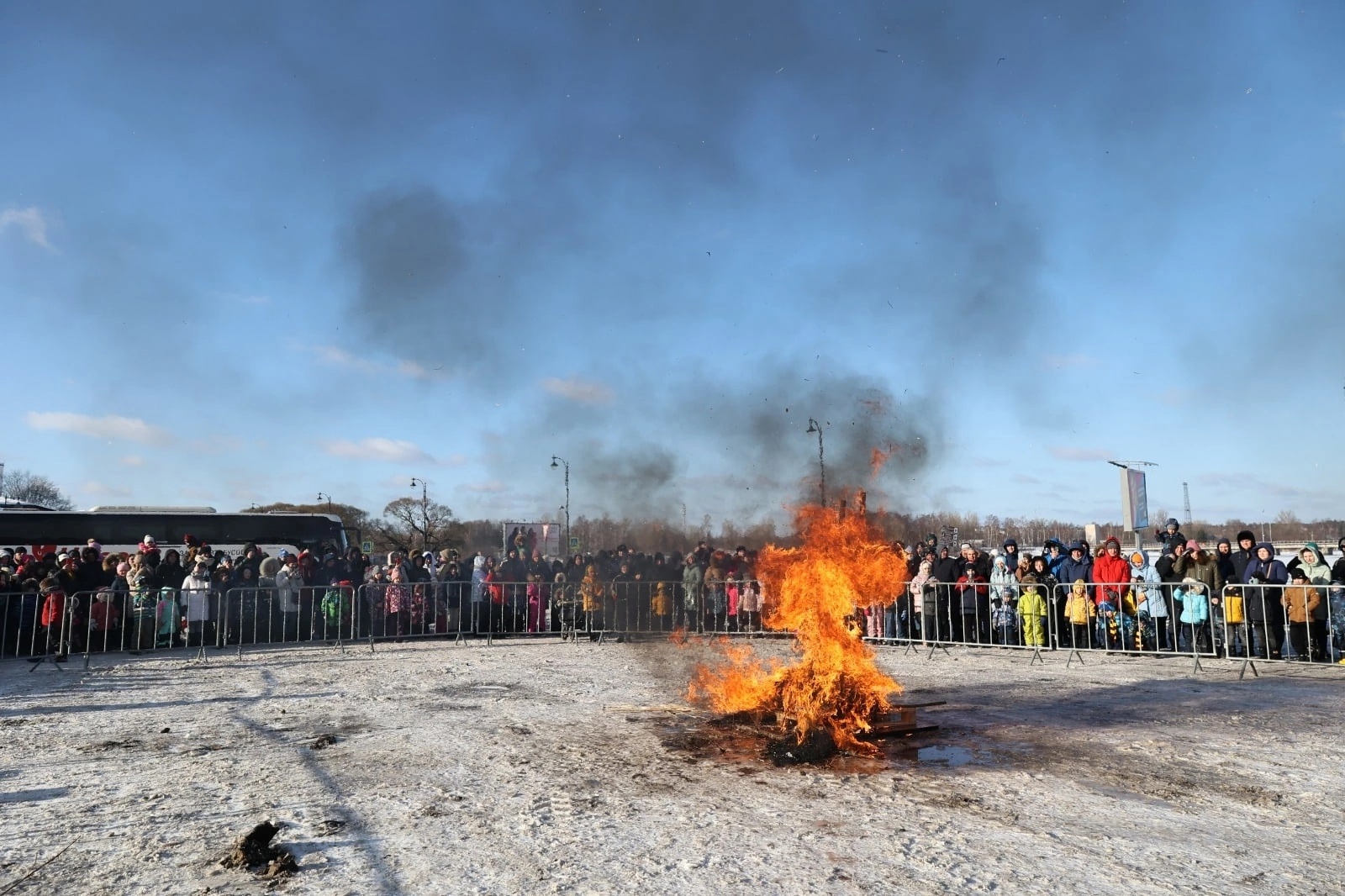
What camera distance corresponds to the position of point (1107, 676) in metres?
10.5

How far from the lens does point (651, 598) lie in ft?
53.1

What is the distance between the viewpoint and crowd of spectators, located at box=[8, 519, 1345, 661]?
11.9 meters

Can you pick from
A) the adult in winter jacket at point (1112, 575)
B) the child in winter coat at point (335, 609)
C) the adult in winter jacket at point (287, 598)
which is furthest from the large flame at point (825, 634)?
the adult in winter jacket at point (287, 598)

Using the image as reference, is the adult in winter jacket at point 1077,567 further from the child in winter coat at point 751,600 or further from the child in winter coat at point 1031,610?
the child in winter coat at point 751,600

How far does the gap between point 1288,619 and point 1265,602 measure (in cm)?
33

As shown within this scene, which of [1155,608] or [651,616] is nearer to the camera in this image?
[1155,608]

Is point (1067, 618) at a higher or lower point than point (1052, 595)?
lower

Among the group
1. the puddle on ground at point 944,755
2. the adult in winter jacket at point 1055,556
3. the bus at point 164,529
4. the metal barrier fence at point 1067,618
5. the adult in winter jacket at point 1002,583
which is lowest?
the puddle on ground at point 944,755

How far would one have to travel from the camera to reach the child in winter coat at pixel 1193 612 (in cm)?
1172

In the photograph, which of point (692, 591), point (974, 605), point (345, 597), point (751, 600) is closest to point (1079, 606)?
point (974, 605)

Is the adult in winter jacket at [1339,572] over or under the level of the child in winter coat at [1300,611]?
over

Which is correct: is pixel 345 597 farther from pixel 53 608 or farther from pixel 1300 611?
pixel 1300 611

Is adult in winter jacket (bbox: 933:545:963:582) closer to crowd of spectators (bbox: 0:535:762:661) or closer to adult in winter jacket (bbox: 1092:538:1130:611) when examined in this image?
adult in winter jacket (bbox: 1092:538:1130:611)

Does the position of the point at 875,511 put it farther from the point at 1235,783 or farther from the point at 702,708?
the point at 1235,783
